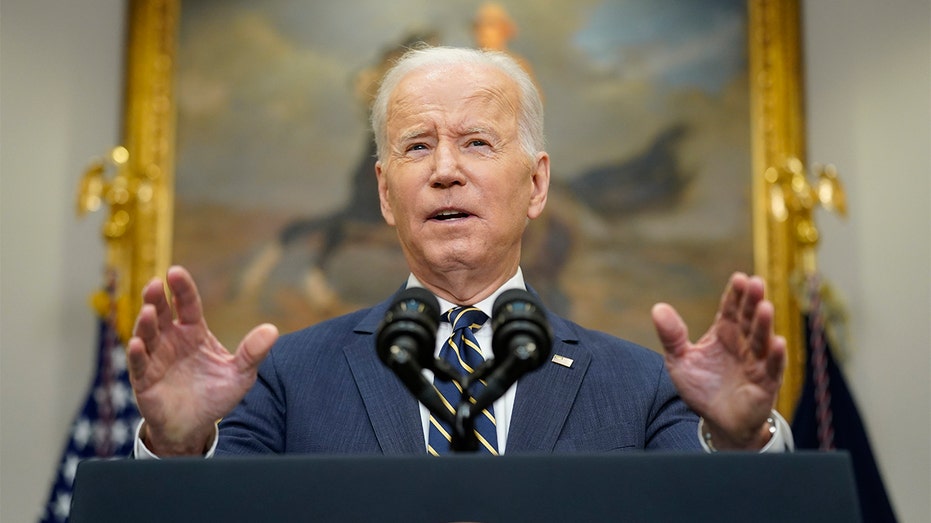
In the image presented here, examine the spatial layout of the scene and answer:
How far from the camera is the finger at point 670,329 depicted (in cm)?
204

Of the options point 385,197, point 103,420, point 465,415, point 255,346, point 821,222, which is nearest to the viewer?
point 465,415

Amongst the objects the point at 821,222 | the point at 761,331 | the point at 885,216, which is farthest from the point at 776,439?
the point at 821,222

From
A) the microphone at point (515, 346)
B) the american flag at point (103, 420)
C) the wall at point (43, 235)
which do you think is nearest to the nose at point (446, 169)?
the microphone at point (515, 346)

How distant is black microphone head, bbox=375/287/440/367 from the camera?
69.4 inches

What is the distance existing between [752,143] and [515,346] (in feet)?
17.3

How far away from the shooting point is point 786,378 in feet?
20.8

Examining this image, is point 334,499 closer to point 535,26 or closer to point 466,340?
point 466,340

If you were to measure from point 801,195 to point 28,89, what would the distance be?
171 inches

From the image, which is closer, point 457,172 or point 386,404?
point 386,404

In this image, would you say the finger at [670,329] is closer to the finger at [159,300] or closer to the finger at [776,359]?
the finger at [776,359]

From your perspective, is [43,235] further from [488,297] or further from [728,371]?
[728,371]

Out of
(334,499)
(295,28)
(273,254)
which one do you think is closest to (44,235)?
(273,254)

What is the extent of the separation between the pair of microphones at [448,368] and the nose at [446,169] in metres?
1.10

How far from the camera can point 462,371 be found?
2.71m
